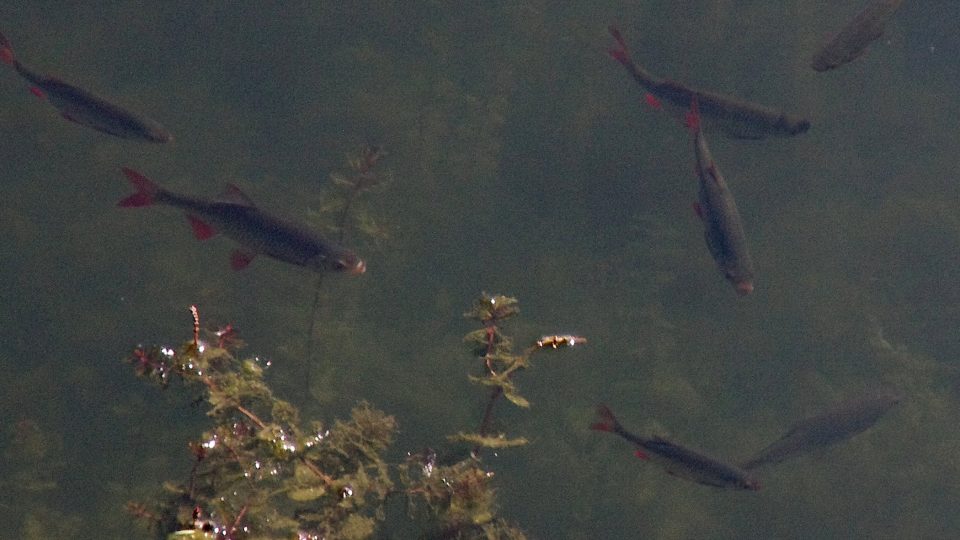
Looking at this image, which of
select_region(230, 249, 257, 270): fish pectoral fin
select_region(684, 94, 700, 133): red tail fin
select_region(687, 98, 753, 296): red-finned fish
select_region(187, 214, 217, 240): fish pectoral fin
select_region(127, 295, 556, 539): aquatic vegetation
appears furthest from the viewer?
select_region(684, 94, 700, 133): red tail fin

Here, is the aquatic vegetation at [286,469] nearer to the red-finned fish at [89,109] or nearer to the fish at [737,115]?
the red-finned fish at [89,109]

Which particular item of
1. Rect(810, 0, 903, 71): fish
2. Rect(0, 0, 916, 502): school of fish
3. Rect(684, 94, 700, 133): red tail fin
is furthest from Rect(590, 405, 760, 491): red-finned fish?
Rect(810, 0, 903, 71): fish

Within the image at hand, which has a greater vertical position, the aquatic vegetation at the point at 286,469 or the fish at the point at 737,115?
the fish at the point at 737,115

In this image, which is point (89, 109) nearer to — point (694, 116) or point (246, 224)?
point (246, 224)

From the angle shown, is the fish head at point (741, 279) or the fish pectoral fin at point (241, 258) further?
the fish head at point (741, 279)

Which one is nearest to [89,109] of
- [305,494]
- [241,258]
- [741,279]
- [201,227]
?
[201,227]

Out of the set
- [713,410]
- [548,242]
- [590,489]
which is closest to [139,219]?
[548,242]

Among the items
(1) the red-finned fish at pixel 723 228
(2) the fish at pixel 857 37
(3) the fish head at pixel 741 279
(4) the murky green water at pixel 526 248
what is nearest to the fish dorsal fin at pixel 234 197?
(4) the murky green water at pixel 526 248

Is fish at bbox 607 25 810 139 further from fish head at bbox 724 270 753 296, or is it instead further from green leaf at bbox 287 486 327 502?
green leaf at bbox 287 486 327 502
